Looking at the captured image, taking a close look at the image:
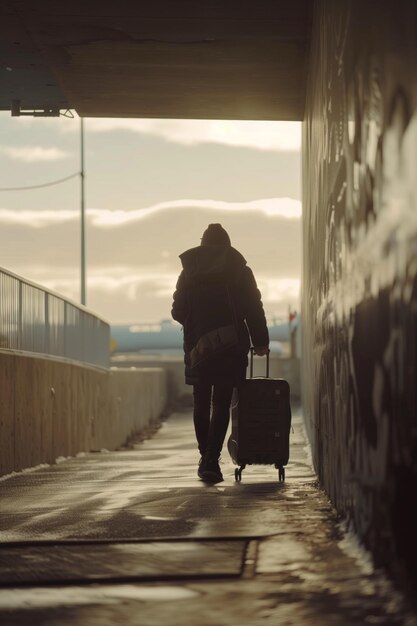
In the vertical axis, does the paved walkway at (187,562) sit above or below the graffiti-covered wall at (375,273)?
below

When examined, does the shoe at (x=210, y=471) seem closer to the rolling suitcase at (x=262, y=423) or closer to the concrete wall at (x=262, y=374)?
the rolling suitcase at (x=262, y=423)

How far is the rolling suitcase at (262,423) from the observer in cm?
863

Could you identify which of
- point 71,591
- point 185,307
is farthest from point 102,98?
point 71,591

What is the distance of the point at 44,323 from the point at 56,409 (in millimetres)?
1098

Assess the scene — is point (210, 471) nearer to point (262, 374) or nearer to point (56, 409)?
point (56, 409)

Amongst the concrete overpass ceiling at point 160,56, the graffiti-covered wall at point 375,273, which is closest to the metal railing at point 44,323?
the concrete overpass ceiling at point 160,56

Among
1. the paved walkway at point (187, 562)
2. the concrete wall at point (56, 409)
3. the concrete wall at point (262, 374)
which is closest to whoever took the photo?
the paved walkway at point (187, 562)

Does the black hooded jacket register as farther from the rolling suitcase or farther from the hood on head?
the rolling suitcase

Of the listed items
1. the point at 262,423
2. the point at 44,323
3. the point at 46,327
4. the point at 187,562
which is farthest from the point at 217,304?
the point at 46,327

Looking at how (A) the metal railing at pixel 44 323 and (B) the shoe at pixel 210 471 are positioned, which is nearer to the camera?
(B) the shoe at pixel 210 471

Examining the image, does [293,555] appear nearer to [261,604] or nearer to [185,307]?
[261,604]

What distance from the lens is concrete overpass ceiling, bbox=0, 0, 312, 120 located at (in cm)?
986

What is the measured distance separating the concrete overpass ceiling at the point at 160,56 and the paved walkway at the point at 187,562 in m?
3.79

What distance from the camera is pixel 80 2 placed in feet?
31.2
